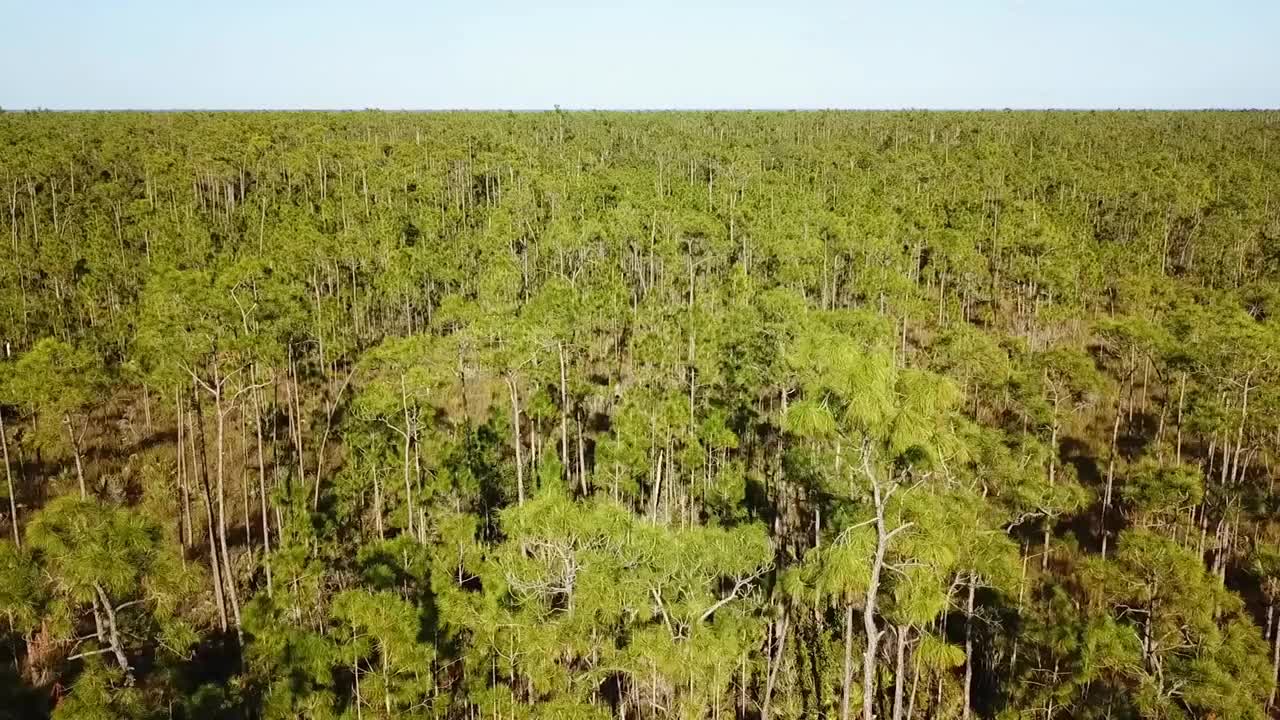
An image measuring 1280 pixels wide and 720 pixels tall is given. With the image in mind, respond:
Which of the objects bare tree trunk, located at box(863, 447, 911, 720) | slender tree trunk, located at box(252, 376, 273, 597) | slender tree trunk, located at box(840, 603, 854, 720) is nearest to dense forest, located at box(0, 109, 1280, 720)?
bare tree trunk, located at box(863, 447, 911, 720)

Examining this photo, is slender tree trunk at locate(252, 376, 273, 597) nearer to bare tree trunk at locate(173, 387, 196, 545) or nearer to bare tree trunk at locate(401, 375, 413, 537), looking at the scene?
bare tree trunk at locate(173, 387, 196, 545)

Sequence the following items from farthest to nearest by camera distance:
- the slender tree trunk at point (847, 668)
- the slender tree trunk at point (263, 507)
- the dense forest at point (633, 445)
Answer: the slender tree trunk at point (263, 507) < the dense forest at point (633, 445) < the slender tree trunk at point (847, 668)

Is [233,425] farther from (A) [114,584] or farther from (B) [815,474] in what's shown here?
(B) [815,474]

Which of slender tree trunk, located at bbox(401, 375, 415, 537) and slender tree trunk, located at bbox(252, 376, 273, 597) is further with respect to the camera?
slender tree trunk, located at bbox(401, 375, 415, 537)

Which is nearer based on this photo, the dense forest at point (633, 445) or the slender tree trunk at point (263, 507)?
the dense forest at point (633, 445)

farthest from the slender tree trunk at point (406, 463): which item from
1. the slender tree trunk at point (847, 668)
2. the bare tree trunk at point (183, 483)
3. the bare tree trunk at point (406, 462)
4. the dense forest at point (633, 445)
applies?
the slender tree trunk at point (847, 668)

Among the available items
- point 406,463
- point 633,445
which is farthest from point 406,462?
point 633,445

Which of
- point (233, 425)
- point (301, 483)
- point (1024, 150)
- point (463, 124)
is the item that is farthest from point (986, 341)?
point (463, 124)

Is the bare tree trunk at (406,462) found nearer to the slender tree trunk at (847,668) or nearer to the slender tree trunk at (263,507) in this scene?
the slender tree trunk at (263,507)
